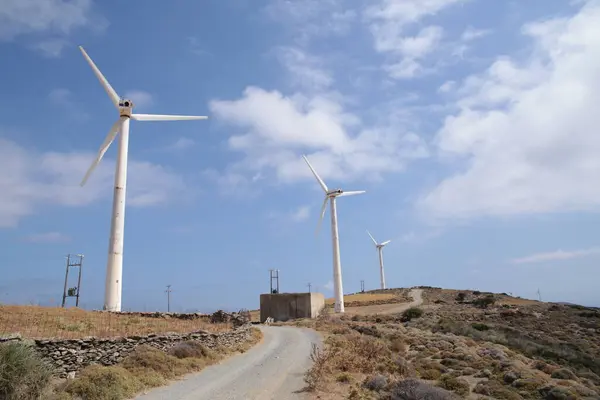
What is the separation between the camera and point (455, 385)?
767 inches

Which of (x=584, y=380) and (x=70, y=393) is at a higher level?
(x=70, y=393)

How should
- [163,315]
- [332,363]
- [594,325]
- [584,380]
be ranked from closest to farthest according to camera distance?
[332,363]
[584,380]
[163,315]
[594,325]

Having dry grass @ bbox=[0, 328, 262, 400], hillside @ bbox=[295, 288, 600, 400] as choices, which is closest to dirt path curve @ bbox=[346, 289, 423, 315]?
hillside @ bbox=[295, 288, 600, 400]

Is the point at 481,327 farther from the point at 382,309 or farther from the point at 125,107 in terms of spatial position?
the point at 125,107

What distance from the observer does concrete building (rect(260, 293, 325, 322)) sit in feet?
209

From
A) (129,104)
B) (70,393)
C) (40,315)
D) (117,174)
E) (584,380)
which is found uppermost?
(129,104)

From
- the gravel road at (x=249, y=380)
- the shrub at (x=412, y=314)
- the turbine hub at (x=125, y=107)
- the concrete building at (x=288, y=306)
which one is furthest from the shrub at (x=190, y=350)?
the shrub at (x=412, y=314)

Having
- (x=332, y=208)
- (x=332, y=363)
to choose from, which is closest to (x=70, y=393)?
(x=332, y=363)

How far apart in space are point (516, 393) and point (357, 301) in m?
79.7

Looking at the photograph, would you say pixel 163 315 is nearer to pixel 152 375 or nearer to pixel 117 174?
pixel 117 174

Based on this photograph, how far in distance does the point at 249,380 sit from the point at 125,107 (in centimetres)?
3574

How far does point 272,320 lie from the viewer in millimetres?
63750

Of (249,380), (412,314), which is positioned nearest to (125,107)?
(249,380)

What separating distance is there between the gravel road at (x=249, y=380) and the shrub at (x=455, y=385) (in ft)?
20.3
